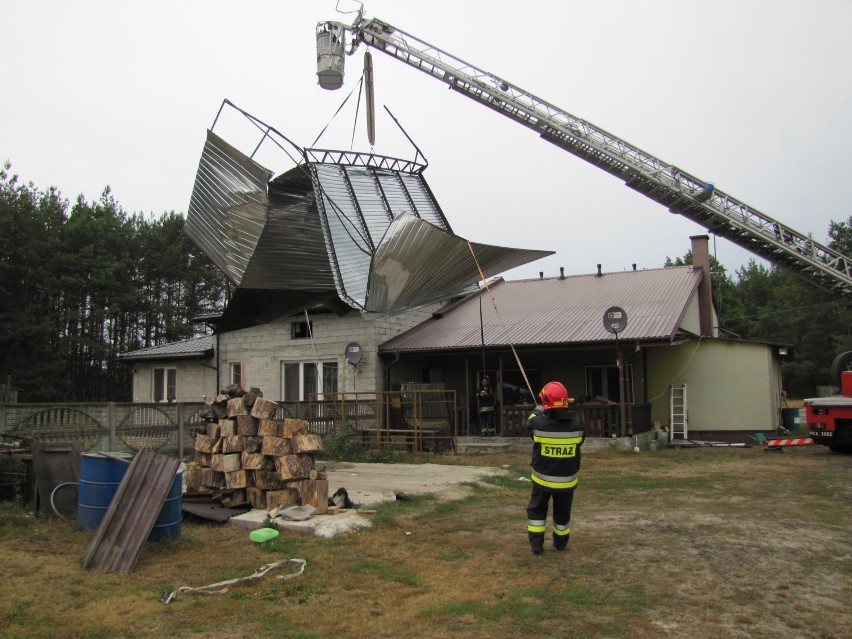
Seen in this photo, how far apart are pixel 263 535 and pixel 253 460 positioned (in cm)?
154

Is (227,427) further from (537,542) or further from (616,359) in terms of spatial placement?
(616,359)

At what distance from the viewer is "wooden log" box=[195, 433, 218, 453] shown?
8883 millimetres

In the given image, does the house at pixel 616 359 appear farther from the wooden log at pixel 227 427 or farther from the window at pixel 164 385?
the wooden log at pixel 227 427

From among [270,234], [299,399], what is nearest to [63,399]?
[299,399]

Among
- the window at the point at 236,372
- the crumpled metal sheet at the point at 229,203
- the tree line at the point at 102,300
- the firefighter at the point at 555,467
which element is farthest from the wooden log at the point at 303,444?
the tree line at the point at 102,300

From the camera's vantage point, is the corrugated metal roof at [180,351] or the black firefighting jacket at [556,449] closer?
the black firefighting jacket at [556,449]

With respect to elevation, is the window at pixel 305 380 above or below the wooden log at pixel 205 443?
above

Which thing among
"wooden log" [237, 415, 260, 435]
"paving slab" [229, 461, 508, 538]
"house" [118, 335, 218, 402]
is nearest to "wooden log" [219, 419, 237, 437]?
"wooden log" [237, 415, 260, 435]

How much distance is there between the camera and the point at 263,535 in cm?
711

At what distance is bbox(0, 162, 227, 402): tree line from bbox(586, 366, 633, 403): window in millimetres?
23245

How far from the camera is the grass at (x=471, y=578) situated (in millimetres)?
4676

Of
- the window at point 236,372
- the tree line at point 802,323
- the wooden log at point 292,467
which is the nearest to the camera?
the wooden log at point 292,467

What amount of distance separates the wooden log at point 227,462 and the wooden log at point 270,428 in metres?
0.47

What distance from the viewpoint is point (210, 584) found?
5.61 metres
